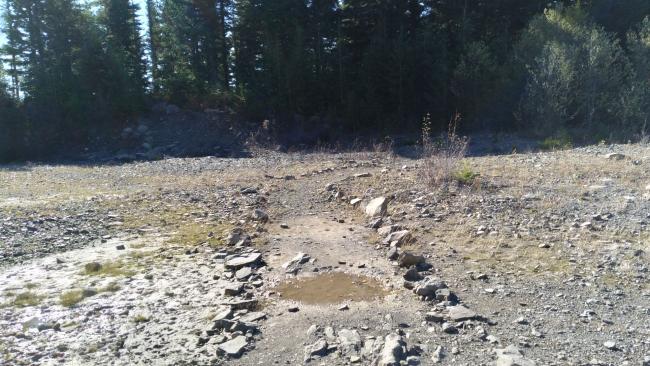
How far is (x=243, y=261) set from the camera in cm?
722

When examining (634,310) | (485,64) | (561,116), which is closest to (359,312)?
(634,310)

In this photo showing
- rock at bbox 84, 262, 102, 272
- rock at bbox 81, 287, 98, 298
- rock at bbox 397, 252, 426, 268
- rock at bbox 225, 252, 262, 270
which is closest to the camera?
rock at bbox 81, 287, 98, 298

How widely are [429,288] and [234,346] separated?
228 centimetres

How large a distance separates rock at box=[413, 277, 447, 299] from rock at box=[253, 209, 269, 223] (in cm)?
447

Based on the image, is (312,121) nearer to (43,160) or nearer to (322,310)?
(43,160)

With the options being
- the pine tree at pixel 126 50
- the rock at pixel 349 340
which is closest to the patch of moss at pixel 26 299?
the rock at pixel 349 340

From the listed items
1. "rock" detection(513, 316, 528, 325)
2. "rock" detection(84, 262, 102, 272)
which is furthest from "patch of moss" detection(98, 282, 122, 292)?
"rock" detection(513, 316, 528, 325)

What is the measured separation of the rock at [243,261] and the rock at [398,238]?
2.01m

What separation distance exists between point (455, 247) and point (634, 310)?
8.33 feet

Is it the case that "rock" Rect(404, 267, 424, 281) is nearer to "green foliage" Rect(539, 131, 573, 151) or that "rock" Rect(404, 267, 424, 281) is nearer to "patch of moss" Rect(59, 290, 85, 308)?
"patch of moss" Rect(59, 290, 85, 308)

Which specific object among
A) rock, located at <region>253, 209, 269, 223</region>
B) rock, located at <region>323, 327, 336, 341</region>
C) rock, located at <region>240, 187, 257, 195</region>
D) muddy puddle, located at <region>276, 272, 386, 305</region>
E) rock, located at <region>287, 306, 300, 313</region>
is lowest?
rock, located at <region>323, 327, 336, 341</region>

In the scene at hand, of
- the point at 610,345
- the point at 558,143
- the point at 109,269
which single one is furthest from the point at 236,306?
the point at 558,143

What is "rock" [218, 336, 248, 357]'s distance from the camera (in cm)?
465

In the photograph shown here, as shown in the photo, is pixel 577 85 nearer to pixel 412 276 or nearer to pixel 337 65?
pixel 337 65
